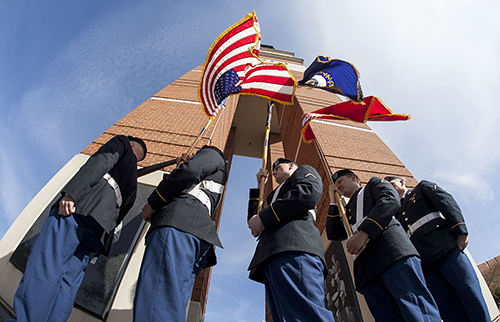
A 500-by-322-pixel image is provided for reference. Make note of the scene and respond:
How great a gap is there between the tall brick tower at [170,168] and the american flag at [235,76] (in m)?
1.18

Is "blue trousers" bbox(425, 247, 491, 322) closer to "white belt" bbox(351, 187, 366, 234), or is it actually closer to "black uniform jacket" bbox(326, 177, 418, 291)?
"black uniform jacket" bbox(326, 177, 418, 291)

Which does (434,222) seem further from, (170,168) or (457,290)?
(170,168)

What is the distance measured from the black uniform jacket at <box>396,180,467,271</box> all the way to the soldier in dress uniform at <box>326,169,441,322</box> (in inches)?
18.7

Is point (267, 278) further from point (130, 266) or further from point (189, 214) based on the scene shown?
point (130, 266)

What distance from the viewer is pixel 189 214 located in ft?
6.45

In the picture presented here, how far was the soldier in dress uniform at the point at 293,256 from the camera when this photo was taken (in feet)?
5.17

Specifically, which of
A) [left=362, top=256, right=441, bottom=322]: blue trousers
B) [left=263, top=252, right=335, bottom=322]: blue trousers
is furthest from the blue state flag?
[left=263, top=252, right=335, bottom=322]: blue trousers

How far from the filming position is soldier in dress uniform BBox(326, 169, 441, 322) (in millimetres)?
1773

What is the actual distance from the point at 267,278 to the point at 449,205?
175 cm

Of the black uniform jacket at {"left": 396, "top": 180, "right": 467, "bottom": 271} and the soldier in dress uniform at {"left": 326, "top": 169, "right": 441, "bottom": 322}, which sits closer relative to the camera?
the soldier in dress uniform at {"left": 326, "top": 169, "right": 441, "bottom": 322}

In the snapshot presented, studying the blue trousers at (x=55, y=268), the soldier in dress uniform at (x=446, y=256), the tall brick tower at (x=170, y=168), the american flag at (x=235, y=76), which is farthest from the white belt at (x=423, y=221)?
the blue trousers at (x=55, y=268)

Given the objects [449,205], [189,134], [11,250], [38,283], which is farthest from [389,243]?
[189,134]

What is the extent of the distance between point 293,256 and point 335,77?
293 cm

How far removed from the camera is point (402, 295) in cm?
180
